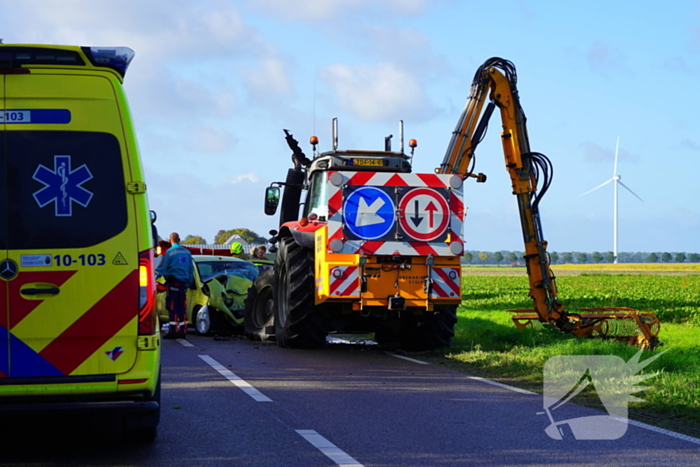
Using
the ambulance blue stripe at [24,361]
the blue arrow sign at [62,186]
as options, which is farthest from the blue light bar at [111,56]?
the ambulance blue stripe at [24,361]

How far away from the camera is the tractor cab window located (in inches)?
546

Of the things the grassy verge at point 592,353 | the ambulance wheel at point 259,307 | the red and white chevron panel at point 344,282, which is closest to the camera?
the grassy verge at point 592,353

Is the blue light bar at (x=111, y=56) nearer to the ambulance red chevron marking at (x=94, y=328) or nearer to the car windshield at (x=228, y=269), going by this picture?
the ambulance red chevron marking at (x=94, y=328)

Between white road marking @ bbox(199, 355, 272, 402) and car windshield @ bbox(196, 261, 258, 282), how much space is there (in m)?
5.50

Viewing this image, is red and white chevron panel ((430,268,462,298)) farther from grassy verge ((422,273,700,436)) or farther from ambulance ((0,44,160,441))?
ambulance ((0,44,160,441))

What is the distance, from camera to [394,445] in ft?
22.1

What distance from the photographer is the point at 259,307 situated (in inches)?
638

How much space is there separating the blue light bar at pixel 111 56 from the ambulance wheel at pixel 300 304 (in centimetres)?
777

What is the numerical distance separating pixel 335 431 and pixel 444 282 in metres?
6.34

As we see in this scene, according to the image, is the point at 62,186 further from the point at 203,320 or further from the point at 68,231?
the point at 203,320

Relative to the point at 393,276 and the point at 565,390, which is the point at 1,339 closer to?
the point at 565,390

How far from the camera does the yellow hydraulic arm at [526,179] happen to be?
47.1 ft

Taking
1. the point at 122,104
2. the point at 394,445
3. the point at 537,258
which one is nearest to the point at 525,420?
the point at 394,445

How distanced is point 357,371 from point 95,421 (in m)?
4.17
